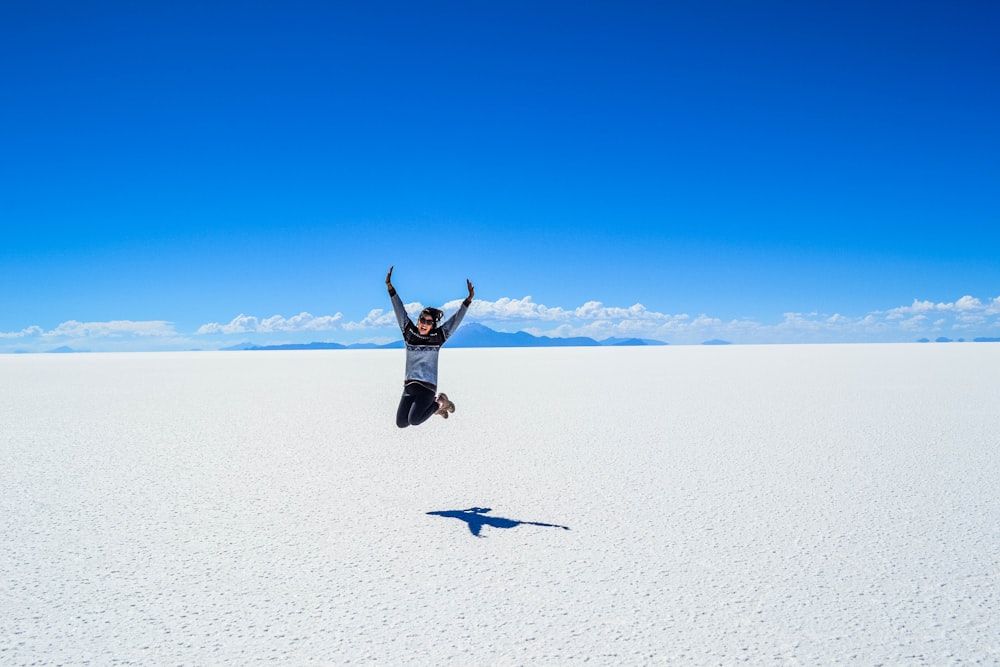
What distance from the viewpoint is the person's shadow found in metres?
5.30

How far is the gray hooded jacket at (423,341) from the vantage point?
248 inches

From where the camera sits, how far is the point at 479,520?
5.48 metres

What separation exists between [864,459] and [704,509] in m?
3.42

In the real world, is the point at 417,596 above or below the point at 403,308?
below

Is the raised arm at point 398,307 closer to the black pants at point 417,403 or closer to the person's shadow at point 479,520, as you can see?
the black pants at point 417,403

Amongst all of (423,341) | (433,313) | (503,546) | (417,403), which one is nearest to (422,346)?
(423,341)

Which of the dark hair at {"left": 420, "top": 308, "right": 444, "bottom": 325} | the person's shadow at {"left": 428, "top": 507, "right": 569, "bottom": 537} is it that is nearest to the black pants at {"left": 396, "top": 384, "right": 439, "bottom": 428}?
the dark hair at {"left": 420, "top": 308, "right": 444, "bottom": 325}

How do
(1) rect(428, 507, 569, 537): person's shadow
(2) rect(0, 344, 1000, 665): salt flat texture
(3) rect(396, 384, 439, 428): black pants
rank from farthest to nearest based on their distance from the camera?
(3) rect(396, 384, 439, 428): black pants
(1) rect(428, 507, 569, 537): person's shadow
(2) rect(0, 344, 1000, 665): salt flat texture

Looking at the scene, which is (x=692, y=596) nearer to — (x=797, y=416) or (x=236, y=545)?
(x=236, y=545)

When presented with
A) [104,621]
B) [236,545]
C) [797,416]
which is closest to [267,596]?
[104,621]

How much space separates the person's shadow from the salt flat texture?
3 centimetres

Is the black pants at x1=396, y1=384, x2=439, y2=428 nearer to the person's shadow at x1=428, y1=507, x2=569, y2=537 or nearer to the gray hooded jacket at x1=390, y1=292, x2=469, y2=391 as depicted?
the gray hooded jacket at x1=390, y1=292, x2=469, y2=391

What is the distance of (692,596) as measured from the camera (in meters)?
3.86

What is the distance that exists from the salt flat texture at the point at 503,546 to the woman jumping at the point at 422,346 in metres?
Answer: 0.88
